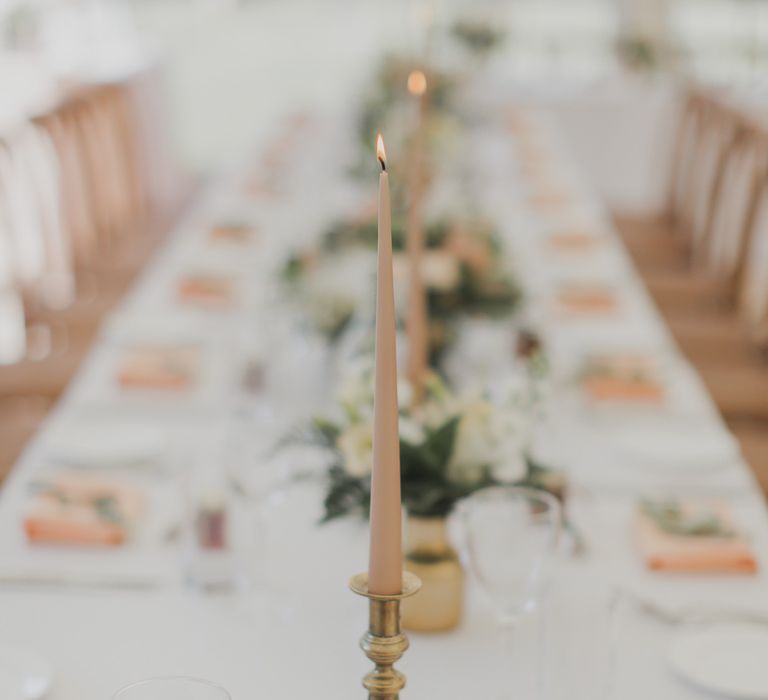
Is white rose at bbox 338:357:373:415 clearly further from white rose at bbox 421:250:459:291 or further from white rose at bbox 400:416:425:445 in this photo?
white rose at bbox 421:250:459:291

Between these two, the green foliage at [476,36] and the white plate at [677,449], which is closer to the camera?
the white plate at [677,449]

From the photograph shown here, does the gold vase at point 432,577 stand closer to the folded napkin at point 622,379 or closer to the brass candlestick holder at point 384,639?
the brass candlestick holder at point 384,639

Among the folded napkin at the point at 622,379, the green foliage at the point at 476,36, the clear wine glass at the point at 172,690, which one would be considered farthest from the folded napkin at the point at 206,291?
the green foliage at the point at 476,36

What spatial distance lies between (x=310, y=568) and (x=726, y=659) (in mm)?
502

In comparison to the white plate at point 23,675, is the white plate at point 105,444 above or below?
below

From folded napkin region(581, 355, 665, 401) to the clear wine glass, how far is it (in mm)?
1367

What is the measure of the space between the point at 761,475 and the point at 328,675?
1528 mm

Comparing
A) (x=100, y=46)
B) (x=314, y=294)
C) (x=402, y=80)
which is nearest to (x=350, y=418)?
(x=314, y=294)

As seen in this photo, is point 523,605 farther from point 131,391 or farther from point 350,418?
point 131,391

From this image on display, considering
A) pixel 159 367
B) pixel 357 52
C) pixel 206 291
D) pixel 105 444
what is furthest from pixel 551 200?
pixel 357 52

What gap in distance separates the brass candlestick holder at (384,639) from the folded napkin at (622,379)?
4.55 ft

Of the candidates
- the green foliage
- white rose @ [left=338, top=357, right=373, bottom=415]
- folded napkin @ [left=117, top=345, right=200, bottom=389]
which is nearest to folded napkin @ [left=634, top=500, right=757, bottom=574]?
white rose @ [left=338, top=357, right=373, bottom=415]

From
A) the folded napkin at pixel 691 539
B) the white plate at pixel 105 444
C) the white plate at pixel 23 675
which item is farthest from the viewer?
the white plate at pixel 105 444

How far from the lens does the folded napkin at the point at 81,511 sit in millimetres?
1470
